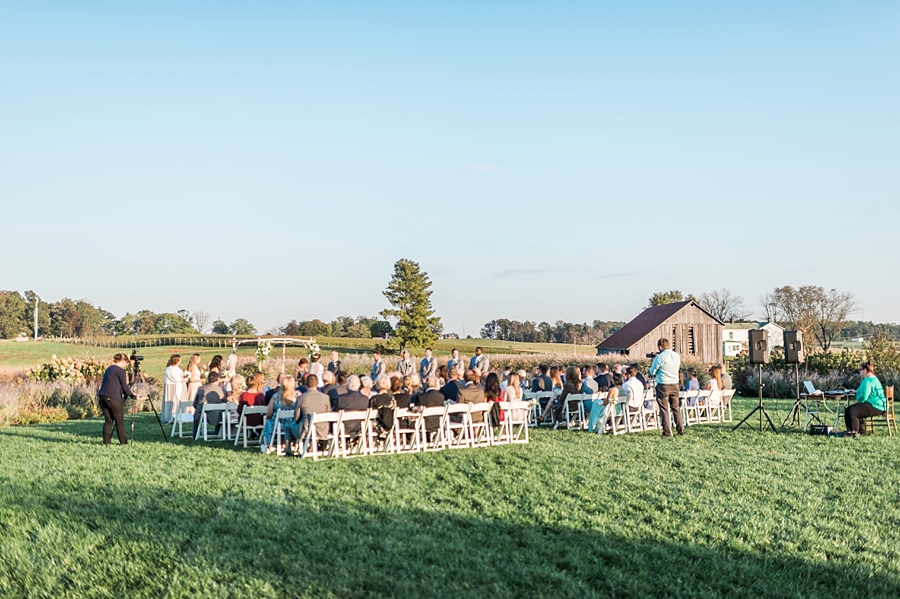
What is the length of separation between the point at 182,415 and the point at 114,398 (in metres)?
1.63

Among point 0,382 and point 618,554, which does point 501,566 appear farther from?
point 0,382

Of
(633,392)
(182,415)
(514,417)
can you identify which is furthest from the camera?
(633,392)

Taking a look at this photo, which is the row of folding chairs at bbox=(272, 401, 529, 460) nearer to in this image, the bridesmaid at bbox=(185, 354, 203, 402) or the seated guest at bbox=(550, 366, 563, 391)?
the seated guest at bbox=(550, 366, 563, 391)

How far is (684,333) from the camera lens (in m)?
48.4

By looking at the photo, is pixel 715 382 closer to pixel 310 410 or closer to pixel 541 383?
pixel 541 383

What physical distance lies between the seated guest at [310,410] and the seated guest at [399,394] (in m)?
1.09

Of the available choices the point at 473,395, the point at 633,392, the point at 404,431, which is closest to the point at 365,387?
the point at 404,431

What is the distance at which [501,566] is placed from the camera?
5344 mm

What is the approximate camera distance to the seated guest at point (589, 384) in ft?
47.3

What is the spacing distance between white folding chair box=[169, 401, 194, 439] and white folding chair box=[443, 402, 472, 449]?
468 centimetres

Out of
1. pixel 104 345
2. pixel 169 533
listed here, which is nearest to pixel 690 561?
pixel 169 533

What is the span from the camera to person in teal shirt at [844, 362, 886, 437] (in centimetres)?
1314

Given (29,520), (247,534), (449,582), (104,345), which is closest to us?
(449,582)

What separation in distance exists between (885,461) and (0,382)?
907 inches
